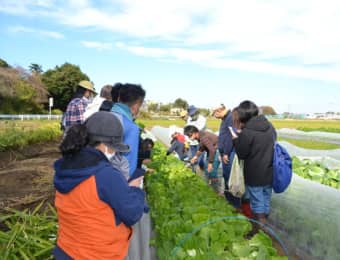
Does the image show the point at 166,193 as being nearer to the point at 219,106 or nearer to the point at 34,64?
the point at 219,106

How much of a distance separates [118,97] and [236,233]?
1414mm

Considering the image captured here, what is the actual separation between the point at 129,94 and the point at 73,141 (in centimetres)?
103

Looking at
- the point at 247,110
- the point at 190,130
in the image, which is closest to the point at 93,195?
the point at 247,110

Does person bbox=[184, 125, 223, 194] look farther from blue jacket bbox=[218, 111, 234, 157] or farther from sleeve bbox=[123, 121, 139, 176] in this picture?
sleeve bbox=[123, 121, 139, 176]

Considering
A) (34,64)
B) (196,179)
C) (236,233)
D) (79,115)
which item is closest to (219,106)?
(196,179)

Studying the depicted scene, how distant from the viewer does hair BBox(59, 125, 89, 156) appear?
1.69 meters

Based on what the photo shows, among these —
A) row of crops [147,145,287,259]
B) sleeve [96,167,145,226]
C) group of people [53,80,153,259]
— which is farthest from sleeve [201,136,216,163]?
sleeve [96,167,145,226]

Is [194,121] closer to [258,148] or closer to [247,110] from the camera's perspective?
[247,110]

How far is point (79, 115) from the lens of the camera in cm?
488

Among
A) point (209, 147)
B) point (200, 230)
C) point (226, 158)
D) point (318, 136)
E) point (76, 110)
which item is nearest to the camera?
point (200, 230)

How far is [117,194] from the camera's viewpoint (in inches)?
65.5

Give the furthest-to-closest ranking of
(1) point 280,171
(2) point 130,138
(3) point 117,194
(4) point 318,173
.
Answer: (4) point 318,173 → (1) point 280,171 → (2) point 130,138 → (3) point 117,194

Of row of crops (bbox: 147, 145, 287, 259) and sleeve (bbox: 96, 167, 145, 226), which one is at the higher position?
sleeve (bbox: 96, 167, 145, 226)

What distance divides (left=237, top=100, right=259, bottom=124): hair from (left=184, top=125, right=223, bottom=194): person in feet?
5.85
